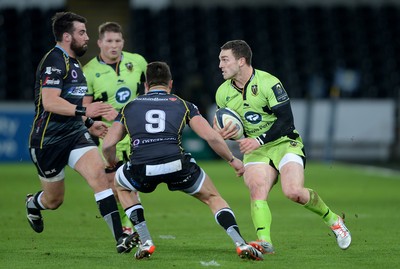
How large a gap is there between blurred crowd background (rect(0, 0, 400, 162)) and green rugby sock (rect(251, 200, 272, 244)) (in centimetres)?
1797

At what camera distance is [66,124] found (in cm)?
998

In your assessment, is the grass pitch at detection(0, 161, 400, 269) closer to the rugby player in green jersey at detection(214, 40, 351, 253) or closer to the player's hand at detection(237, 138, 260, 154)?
the rugby player in green jersey at detection(214, 40, 351, 253)

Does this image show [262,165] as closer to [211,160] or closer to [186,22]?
[211,160]

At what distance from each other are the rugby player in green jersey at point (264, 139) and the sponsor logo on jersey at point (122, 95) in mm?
1538

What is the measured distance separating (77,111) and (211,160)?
17.1 meters

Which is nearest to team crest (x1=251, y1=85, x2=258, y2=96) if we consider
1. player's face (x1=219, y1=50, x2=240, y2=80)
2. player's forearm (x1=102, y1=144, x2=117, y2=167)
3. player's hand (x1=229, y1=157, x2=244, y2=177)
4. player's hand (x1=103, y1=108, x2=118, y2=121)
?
player's face (x1=219, y1=50, x2=240, y2=80)

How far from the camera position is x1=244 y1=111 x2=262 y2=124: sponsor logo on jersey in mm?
10117

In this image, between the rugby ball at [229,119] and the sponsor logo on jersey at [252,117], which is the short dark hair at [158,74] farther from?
the sponsor logo on jersey at [252,117]

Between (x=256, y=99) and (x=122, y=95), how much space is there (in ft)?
6.66

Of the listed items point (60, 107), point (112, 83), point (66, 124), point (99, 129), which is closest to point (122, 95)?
point (112, 83)

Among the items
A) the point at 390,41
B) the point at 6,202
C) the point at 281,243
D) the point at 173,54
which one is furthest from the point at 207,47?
the point at 281,243

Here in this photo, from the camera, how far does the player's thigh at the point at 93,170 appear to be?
384 inches

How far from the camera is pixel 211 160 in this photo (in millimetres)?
26562

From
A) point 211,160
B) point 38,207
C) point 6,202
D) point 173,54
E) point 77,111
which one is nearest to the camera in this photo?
point 77,111
